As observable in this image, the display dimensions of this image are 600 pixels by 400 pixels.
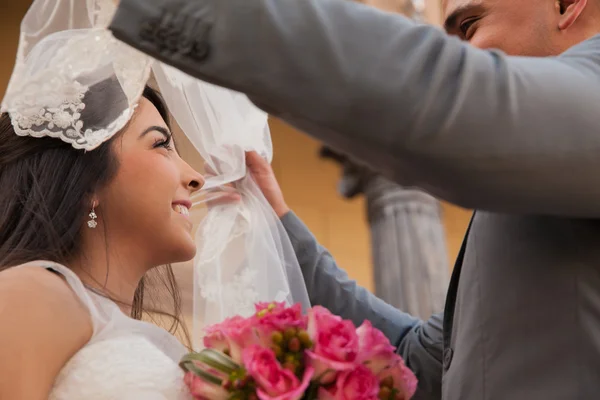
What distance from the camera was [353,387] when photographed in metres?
1.48

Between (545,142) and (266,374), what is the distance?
65 cm

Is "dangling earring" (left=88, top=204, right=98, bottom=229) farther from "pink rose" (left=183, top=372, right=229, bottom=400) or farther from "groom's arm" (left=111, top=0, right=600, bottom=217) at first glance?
"groom's arm" (left=111, top=0, right=600, bottom=217)

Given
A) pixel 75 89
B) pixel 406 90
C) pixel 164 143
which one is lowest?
pixel 164 143

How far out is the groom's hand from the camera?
2.25 m

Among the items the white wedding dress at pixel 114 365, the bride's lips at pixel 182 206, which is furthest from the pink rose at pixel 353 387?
the bride's lips at pixel 182 206

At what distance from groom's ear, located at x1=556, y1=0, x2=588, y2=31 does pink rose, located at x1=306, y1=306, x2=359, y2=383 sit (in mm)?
633

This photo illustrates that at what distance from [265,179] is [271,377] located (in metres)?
0.89

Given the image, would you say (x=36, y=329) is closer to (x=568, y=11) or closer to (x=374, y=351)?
(x=374, y=351)

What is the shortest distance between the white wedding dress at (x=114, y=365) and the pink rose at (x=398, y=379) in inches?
16.6

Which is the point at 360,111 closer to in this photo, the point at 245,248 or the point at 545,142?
the point at 545,142

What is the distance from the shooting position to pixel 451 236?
918 cm

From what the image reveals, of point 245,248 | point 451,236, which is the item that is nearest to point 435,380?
point 245,248

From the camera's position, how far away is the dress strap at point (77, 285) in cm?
182

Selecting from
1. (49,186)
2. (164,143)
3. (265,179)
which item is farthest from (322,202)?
(49,186)
